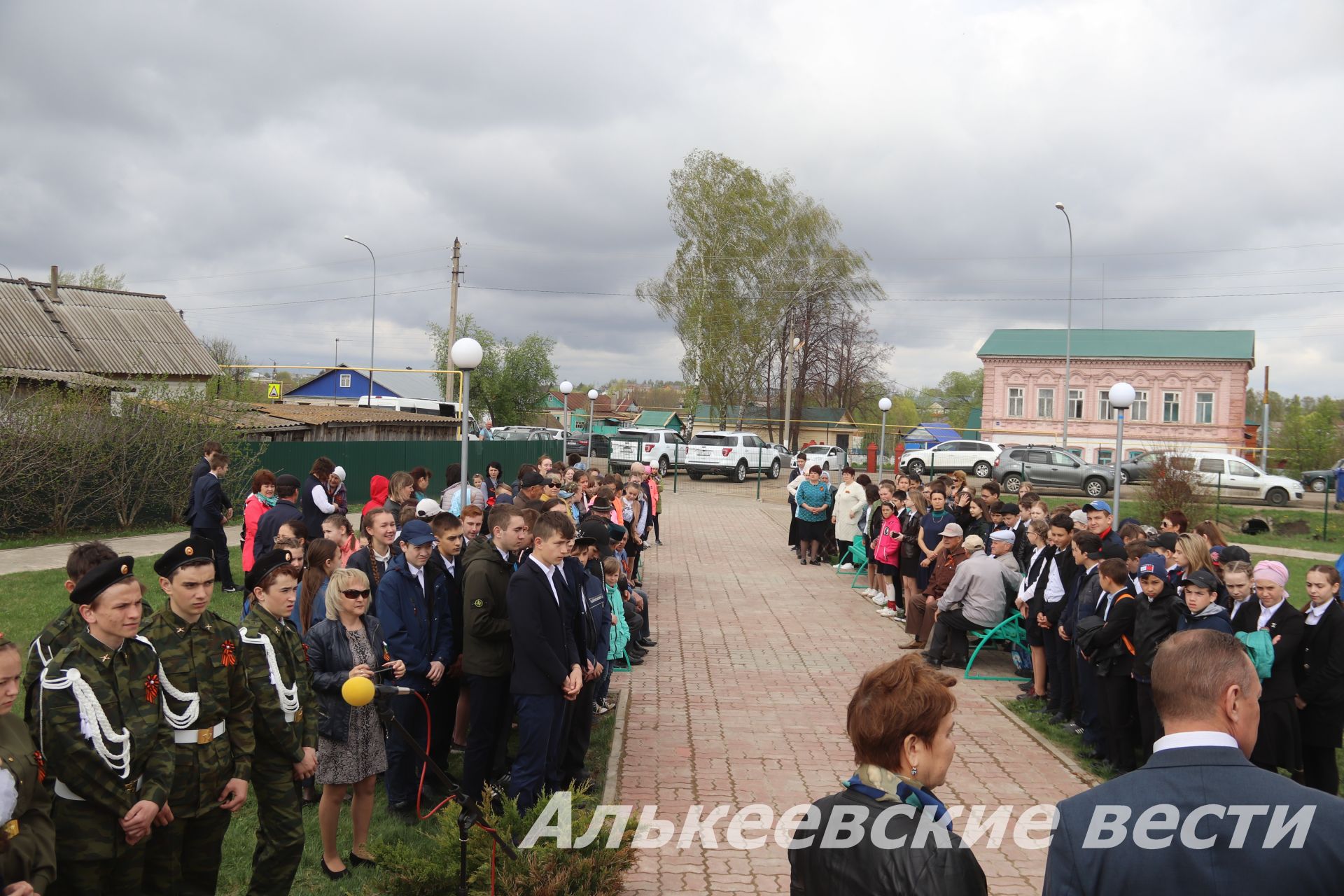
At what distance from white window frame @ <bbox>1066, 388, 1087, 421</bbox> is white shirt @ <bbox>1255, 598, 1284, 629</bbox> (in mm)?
49663

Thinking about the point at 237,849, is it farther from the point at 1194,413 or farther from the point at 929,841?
the point at 1194,413

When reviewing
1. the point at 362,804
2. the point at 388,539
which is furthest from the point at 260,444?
the point at 362,804

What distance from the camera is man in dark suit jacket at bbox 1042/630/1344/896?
204cm

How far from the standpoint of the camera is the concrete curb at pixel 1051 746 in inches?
258

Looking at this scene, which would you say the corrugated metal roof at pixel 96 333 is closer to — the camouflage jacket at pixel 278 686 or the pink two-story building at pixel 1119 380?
the camouflage jacket at pixel 278 686

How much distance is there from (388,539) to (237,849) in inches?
78.9

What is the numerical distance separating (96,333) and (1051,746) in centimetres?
3467

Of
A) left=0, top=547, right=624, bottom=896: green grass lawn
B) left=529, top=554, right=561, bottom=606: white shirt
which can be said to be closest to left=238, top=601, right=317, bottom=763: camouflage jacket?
left=0, top=547, right=624, bottom=896: green grass lawn

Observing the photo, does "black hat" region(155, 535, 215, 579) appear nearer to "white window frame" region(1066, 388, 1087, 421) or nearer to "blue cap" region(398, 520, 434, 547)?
"blue cap" region(398, 520, 434, 547)

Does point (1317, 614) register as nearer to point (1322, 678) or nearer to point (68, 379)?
point (1322, 678)

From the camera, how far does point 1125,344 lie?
2088 inches

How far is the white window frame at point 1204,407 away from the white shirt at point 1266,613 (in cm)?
5148

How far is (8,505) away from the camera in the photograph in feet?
51.1

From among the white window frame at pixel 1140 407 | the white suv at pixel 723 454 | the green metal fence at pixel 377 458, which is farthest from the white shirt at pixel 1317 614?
the white window frame at pixel 1140 407
